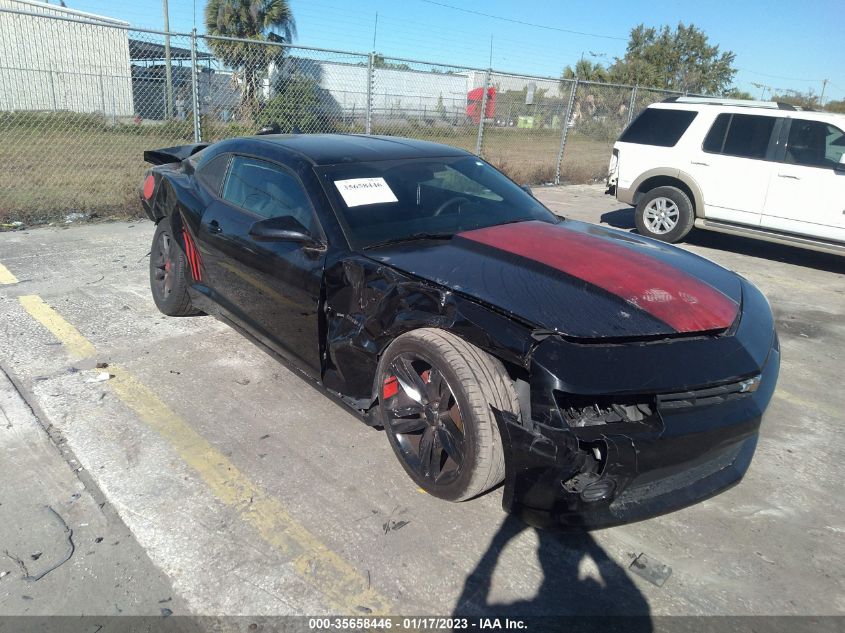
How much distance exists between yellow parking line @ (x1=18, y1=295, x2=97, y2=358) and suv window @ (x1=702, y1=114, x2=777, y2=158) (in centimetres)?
734

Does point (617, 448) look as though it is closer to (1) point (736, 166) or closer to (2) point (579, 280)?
(2) point (579, 280)

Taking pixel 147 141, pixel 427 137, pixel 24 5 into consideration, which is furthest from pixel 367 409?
pixel 24 5

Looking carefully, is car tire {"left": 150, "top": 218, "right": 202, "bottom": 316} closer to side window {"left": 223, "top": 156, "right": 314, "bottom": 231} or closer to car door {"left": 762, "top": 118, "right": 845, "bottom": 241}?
side window {"left": 223, "top": 156, "right": 314, "bottom": 231}

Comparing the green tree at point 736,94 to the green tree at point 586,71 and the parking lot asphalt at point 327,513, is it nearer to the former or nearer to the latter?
the green tree at point 586,71

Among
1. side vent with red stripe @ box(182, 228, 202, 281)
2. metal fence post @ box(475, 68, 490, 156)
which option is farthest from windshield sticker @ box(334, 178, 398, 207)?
metal fence post @ box(475, 68, 490, 156)

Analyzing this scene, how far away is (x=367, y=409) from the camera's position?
10.2ft

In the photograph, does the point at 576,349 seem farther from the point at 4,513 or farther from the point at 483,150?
the point at 483,150

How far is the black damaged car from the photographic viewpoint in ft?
7.53

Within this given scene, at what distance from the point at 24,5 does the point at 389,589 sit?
31039 millimetres

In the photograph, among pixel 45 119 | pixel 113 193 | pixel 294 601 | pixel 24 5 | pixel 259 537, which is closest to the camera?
pixel 294 601

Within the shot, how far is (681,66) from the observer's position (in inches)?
1329

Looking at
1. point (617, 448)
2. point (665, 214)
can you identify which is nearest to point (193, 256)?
point (617, 448)

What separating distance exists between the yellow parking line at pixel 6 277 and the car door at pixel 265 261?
8.43 feet

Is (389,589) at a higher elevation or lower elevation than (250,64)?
lower
